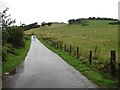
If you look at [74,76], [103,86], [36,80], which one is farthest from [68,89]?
[74,76]

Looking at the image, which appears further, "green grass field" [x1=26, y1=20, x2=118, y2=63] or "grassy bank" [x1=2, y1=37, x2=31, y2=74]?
"green grass field" [x1=26, y1=20, x2=118, y2=63]

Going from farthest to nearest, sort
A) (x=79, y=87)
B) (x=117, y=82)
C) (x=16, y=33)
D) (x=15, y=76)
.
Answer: (x=16, y=33)
(x=15, y=76)
(x=117, y=82)
(x=79, y=87)

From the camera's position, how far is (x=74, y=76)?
15.8 m

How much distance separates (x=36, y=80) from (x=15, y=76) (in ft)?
5.53

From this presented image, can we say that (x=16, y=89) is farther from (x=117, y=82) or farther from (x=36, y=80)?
(x=117, y=82)

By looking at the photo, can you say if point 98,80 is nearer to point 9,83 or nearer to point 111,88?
point 111,88

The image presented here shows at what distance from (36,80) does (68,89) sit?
2.67m

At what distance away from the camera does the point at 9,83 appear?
13133mm

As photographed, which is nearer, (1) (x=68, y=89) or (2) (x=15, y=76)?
(1) (x=68, y=89)

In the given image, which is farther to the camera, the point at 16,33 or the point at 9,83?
the point at 16,33

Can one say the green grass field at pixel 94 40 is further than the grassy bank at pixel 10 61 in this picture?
Yes

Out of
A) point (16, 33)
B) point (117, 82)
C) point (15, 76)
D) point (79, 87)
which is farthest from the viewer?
point (16, 33)

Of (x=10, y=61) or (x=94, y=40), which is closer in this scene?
(x=10, y=61)

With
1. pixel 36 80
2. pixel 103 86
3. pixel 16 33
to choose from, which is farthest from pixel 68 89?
pixel 16 33
